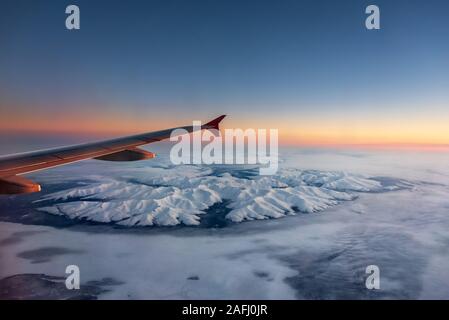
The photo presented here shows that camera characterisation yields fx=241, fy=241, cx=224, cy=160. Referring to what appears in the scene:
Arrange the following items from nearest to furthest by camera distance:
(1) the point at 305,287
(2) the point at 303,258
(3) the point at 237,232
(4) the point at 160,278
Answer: (1) the point at 305,287, (4) the point at 160,278, (2) the point at 303,258, (3) the point at 237,232

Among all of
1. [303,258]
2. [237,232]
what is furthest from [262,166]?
[303,258]

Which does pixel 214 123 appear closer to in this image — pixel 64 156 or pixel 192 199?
pixel 64 156

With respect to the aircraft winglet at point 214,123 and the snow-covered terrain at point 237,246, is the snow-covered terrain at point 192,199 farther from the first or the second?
the aircraft winglet at point 214,123

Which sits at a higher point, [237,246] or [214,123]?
[214,123]

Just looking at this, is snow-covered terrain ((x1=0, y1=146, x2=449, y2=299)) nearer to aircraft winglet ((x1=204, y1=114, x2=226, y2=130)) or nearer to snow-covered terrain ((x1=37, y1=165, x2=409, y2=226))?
snow-covered terrain ((x1=37, y1=165, x2=409, y2=226))

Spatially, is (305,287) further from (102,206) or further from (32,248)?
(102,206)

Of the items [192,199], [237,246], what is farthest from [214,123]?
[192,199]
